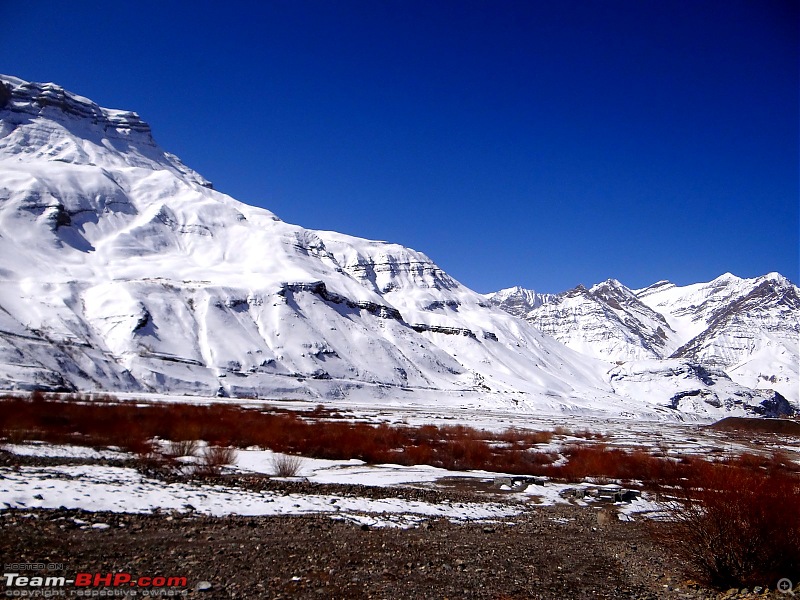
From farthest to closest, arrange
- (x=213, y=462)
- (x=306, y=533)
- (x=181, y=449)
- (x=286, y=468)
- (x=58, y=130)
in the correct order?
1. (x=58, y=130)
2. (x=181, y=449)
3. (x=286, y=468)
4. (x=213, y=462)
5. (x=306, y=533)

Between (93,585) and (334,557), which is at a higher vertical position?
(93,585)

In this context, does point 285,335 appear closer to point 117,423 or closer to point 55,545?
point 117,423

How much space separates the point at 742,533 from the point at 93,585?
388 inches

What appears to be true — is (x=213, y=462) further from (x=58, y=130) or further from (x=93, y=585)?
(x=58, y=130)

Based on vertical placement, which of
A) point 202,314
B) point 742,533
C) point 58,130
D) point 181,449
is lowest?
point 181,449

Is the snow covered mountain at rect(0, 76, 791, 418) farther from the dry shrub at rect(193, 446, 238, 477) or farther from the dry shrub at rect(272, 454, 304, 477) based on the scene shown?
the dry shrub at rect(272, 454, 304, 477)

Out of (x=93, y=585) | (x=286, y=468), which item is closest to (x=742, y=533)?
(x=93, y=585)

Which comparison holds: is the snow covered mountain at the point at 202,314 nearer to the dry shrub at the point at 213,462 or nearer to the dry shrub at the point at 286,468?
the dry shrub at the point at 213,462

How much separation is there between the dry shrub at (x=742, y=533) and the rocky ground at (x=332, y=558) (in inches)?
18.5

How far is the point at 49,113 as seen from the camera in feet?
596

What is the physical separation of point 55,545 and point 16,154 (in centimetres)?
18953

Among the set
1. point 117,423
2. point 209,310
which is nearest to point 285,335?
point 209,310

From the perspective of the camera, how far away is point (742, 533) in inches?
345

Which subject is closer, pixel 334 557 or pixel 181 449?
pixel 334 557
